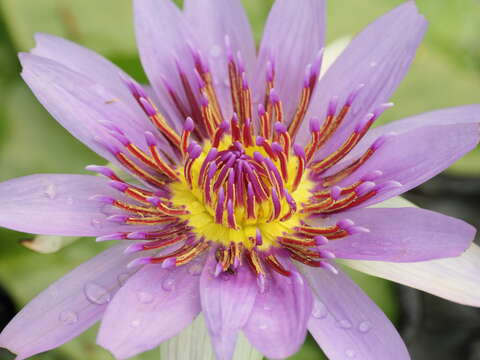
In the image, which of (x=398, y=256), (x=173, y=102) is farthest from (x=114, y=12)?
(x=398, y=256)

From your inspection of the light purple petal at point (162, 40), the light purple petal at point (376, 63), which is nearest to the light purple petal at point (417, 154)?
the light purple petal at point (376, 63)

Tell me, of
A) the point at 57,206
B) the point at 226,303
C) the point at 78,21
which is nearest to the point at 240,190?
the point at 226,303

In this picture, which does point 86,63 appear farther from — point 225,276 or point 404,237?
point 404,237

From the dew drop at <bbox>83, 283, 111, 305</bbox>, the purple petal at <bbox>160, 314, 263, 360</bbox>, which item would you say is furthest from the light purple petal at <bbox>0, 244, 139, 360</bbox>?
the purple petal at <bbox>160, 314, 263, 360</bbox>

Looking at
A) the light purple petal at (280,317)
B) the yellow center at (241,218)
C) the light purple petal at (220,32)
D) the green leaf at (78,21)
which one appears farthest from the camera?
the green leaf at (78,21)

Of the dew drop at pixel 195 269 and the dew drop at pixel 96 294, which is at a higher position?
the dew drop at pixel 195 269

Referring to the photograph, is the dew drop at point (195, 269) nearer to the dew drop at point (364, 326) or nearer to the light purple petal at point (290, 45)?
the dew drop at point (364, 326)

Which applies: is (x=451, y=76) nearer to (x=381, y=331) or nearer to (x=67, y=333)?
(x=381, y=331)
